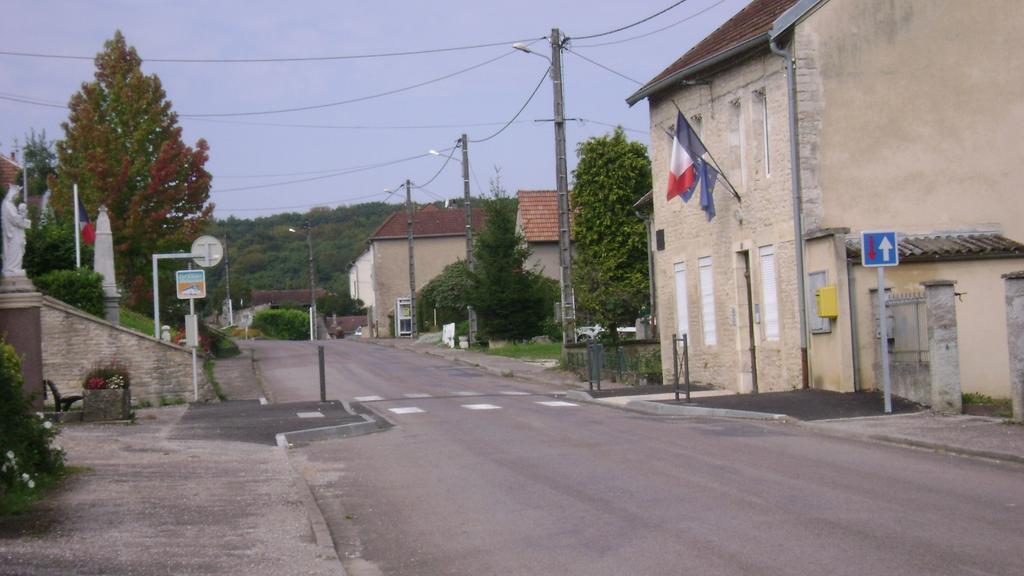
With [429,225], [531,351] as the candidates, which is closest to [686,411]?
[531,351]

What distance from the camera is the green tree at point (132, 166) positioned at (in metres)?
41.0

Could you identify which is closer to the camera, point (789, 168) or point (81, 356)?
point (789, 168)

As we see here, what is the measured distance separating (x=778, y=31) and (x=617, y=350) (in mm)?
11834

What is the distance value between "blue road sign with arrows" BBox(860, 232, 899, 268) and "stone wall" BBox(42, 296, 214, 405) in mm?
15335

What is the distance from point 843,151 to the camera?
2166 centimetres

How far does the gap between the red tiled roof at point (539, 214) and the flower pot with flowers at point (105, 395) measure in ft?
147

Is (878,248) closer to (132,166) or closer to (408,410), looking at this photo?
(408,410)

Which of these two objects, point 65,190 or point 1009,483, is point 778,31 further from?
point 65,190

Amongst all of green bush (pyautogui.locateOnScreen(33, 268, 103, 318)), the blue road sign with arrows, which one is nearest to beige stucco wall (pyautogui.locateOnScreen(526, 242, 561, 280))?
green bush (pyautogui.locateOnScreen(33, 268, 103, 318))

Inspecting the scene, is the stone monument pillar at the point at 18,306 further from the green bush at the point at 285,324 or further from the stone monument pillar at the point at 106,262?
the green bush at the point at 285,324

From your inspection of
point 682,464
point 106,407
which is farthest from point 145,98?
point 682,464

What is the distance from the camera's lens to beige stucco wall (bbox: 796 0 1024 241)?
21562 millimetres

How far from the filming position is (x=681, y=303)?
28312 millimetres

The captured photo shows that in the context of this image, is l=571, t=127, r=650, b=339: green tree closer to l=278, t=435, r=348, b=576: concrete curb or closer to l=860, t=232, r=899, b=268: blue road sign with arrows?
l=860, t=232, r=899, b=268: blue road sign with arrows
